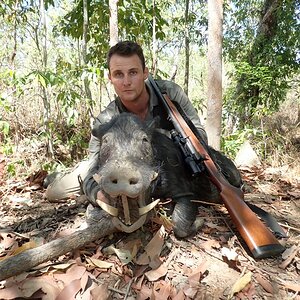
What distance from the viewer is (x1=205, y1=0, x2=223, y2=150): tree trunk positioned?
440 centimetres

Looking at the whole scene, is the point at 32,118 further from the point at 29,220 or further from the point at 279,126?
the point at 279,126

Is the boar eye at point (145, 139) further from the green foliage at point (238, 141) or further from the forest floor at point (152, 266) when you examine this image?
the green foliage at point (238, 141)

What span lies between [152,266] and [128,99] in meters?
1.50

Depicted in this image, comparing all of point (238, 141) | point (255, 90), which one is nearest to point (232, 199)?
point (238, 141)

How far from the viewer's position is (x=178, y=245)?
90.2 inches

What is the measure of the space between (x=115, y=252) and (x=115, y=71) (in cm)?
152

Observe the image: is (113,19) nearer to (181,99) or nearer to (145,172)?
(181,99)

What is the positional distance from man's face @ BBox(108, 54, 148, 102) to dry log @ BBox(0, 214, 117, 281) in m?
1.15

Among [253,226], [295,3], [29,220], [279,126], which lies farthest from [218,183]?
[295,3]

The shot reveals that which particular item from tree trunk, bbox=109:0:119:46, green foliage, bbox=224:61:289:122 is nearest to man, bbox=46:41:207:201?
tree trunk, bbox=109:0:119:46

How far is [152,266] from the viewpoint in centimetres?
204

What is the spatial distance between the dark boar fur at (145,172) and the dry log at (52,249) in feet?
0.95

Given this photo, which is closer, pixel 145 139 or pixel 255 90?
pixel 145 139

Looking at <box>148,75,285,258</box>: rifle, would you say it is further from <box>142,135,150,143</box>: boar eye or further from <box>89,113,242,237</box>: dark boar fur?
<box>142,135,150,143</box>: boar eye
